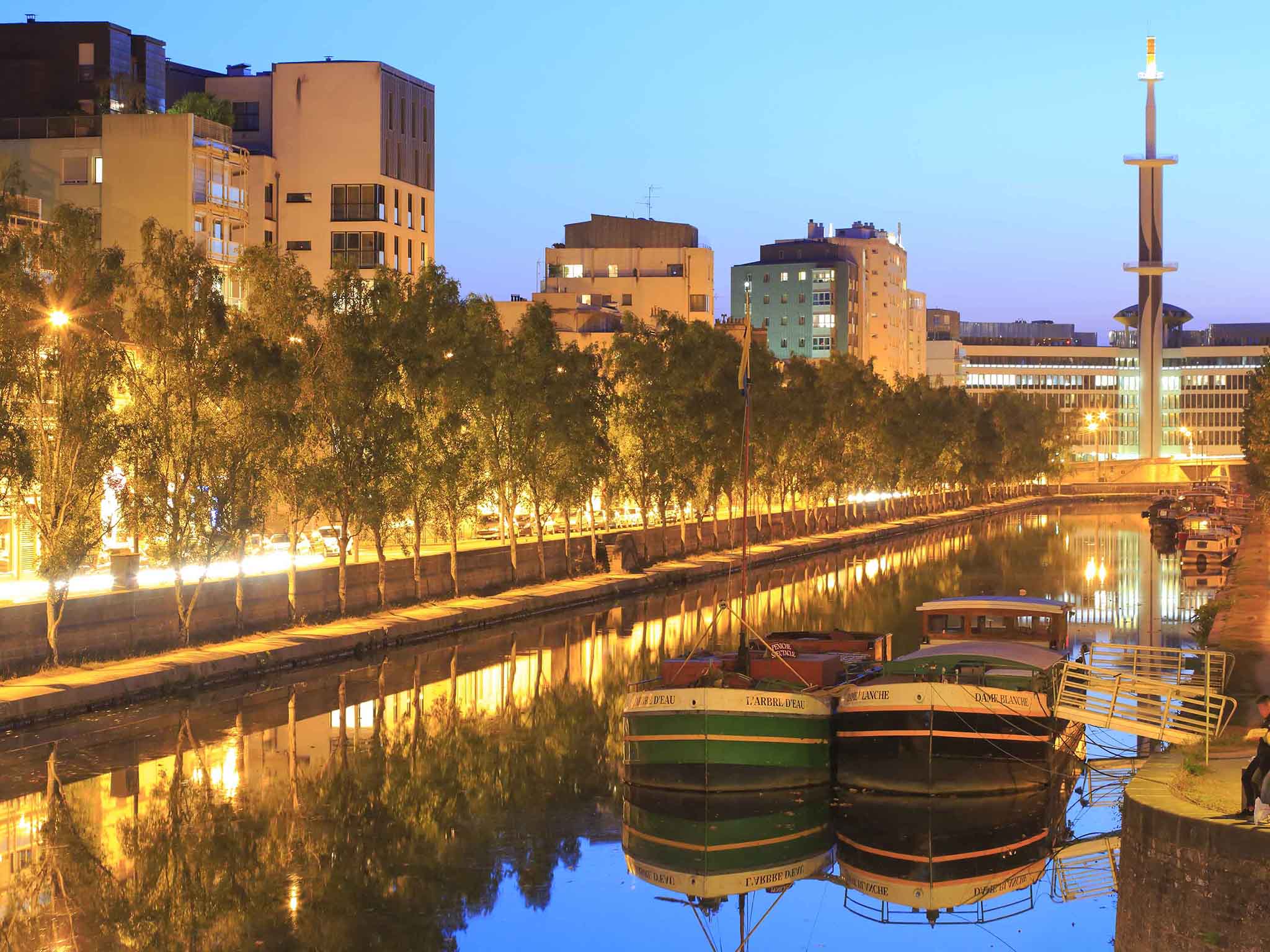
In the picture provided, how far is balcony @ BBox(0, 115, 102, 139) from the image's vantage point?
94.4 m

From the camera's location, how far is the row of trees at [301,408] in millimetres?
40562

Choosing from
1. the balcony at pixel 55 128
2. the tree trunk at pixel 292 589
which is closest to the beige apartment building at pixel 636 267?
the balcony at pixel 55 128

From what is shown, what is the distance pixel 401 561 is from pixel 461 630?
562cm

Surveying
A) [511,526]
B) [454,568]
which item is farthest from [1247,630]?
[511,526]

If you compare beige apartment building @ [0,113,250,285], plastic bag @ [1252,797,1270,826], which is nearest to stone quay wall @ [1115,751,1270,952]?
plastic bag @ [1252,797,1270,826]

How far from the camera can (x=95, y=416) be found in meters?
40.9

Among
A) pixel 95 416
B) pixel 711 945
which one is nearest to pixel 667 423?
pixel 95 416

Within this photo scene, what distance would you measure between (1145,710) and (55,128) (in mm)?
81018

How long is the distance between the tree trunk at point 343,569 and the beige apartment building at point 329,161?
57.0 metres

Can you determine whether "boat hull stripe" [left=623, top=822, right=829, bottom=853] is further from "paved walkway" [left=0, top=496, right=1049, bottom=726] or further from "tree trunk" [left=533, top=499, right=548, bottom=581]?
"tree trunk" [left=533, top=499, right=548, bottom=581]

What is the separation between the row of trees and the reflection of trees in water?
10.1 metres

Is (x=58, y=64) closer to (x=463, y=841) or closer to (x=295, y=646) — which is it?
(x=295, y=646)

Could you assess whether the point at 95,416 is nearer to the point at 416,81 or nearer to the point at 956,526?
the point at 416,81

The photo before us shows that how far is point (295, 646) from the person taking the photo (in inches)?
1779
